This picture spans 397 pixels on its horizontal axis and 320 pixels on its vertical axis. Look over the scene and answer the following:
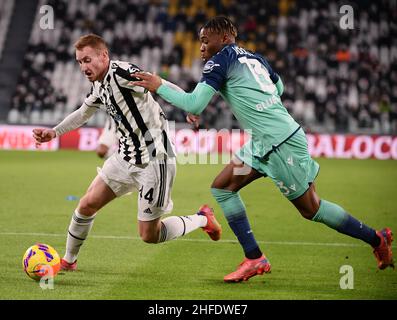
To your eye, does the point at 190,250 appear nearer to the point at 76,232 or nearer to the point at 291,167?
the point at 76,232

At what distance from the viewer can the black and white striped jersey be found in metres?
6.86

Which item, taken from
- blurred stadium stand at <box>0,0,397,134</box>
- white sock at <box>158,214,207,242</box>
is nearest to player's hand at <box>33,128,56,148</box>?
white sock at <box>158,214,207,242</box>

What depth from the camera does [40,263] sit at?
672 centimetres

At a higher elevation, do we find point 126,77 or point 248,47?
point 248,47

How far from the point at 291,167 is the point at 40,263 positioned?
2.30 meters

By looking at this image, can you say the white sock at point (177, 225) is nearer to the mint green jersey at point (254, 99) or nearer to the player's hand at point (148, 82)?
the mint green jersey at point (254, 99)

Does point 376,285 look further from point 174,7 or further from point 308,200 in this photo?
point 174,7

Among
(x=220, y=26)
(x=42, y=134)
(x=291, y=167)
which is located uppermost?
(x=220, y=26)

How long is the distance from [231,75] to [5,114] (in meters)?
21.1

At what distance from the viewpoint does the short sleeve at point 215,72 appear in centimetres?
644

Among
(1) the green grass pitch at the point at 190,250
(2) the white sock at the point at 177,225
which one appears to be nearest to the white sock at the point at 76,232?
(1) the green grass pitch at the point at 190,250

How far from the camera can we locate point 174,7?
3109cm

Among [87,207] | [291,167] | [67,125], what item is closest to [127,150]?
[87,207]
